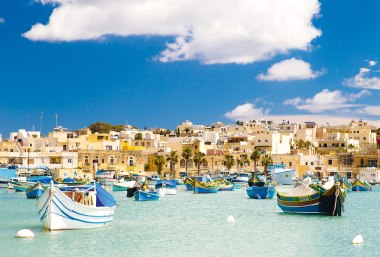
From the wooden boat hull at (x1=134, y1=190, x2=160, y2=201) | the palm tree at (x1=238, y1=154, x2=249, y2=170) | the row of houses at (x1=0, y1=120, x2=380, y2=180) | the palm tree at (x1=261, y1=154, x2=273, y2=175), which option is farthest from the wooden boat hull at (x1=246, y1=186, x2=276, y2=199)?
the palm tree at (x1=238, y1=154, x2=249, y2=170)

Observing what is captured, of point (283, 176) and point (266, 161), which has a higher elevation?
point (266, 161)

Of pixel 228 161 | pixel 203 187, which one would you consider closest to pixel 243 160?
pixel 228 161

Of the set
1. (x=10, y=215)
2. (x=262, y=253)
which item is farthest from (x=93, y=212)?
(x=10, y=215)

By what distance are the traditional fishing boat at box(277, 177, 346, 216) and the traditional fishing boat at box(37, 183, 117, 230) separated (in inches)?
465

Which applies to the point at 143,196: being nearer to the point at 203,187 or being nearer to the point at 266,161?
the point at 203,187

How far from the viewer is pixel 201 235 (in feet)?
95.6

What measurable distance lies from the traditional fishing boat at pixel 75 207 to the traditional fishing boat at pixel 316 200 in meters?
11.8

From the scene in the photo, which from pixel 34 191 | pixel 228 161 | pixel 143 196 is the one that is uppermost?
pixel 228 161

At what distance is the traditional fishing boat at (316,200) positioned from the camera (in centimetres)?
3622

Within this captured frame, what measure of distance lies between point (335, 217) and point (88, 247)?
54.5 ft

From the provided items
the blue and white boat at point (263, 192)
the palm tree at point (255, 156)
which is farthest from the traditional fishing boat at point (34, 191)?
the palm tree at point (255, 156)

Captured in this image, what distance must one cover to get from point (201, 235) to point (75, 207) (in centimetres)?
577

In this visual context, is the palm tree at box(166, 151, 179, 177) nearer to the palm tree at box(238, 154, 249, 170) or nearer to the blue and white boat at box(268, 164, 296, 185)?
the palm tree at box(238, 154, 249, 170)

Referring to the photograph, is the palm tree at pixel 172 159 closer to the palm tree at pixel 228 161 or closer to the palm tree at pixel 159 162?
the palm tree at pixel 159 162
